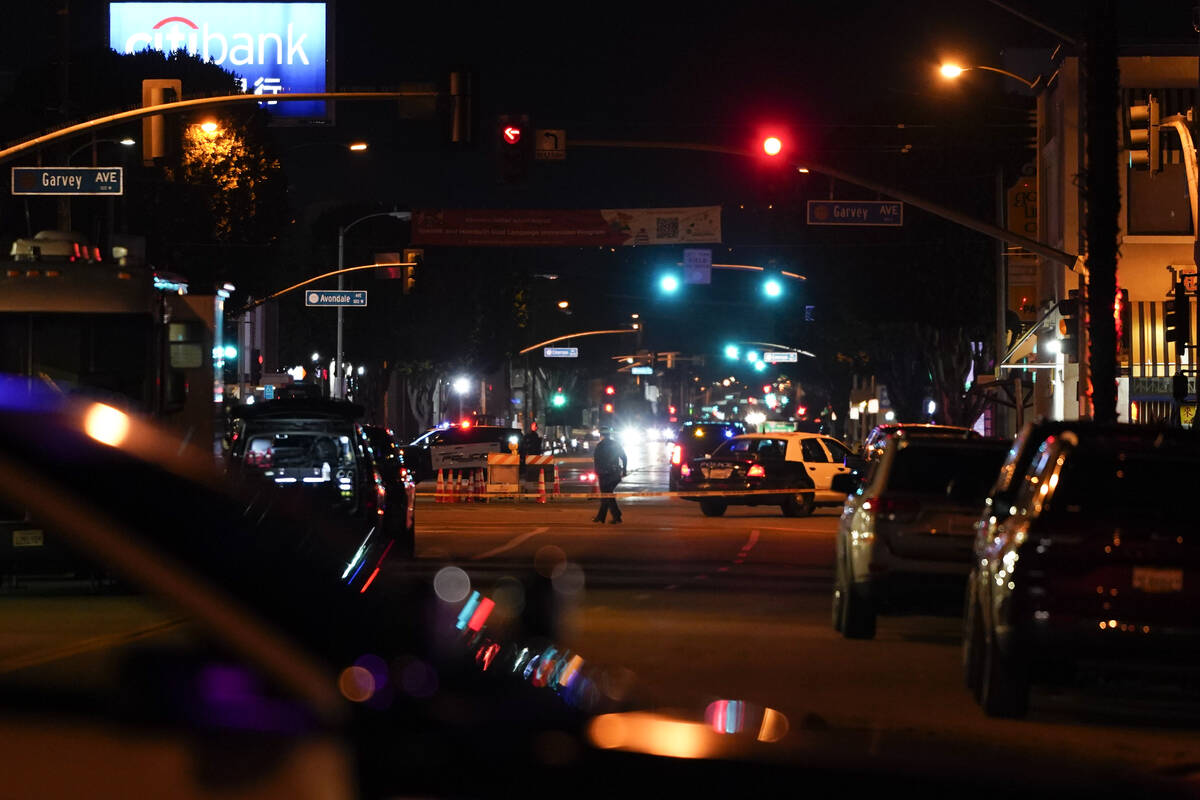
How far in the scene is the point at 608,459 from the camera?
111ft

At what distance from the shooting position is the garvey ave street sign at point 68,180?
83.0ft

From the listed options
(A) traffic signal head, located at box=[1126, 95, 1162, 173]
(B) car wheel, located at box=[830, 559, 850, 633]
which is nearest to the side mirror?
(B) car wheel, located at box=[830, 559, 850, 633]

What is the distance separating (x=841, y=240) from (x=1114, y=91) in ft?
131

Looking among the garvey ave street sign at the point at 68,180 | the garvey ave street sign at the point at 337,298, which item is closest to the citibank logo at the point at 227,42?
the garvey ave street sign at the point at 337,298

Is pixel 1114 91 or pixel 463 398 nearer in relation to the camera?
pixel 1114 91

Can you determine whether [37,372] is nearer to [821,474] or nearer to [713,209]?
[821,474]

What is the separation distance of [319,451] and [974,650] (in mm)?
12182

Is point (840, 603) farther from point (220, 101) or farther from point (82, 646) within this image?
point (82, 646)

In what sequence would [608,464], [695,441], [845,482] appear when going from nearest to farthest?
[845,482], [608,464], [695,441]

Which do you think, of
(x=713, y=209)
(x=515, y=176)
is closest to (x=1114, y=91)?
(x=515, y=176)

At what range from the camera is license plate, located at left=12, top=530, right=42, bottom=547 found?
3.25 m

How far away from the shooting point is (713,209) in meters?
50.7

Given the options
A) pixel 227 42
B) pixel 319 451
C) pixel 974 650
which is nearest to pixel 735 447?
pixel 319 451

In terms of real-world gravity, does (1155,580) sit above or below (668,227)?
below
